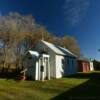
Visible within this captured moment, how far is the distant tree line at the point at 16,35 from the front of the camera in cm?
3409

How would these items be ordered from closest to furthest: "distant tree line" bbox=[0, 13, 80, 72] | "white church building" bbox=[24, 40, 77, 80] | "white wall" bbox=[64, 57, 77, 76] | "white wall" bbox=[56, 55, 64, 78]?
"white church building" bbox=[24, 40, 77, 80]
"white wall" bbox=[56, 55, 64, 78]
"white wall" bbox=[64, 57, 77, 76]
"distant tree line" bbox=[0, 13, 80, 72]

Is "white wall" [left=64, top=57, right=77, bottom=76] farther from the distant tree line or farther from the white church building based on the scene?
the distant tree line

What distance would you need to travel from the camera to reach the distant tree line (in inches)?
1342

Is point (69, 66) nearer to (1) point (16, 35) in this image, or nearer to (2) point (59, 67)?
(2) point (59, 67)

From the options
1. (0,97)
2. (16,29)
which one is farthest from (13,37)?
(0,97)

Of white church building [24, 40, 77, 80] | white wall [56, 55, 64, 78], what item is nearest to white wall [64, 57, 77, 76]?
white church building [24, 40, 77, 80]

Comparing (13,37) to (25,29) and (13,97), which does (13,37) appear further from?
(13,97)

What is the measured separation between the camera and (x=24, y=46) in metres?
40.5

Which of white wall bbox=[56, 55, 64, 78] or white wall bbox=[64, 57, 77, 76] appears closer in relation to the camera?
white wall bbox=[56, 55, 64, 78]

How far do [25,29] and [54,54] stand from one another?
49.8ft

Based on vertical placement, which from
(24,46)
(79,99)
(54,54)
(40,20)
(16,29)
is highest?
(40,20)

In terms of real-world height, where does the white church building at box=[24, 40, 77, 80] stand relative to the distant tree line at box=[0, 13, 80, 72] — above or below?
below

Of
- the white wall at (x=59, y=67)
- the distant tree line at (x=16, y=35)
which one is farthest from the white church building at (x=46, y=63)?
the distant tree line at (x=16, y=35)

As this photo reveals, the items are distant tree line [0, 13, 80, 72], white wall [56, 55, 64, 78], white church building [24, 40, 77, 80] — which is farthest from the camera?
distant tree line [0, 13, 80, 72]
